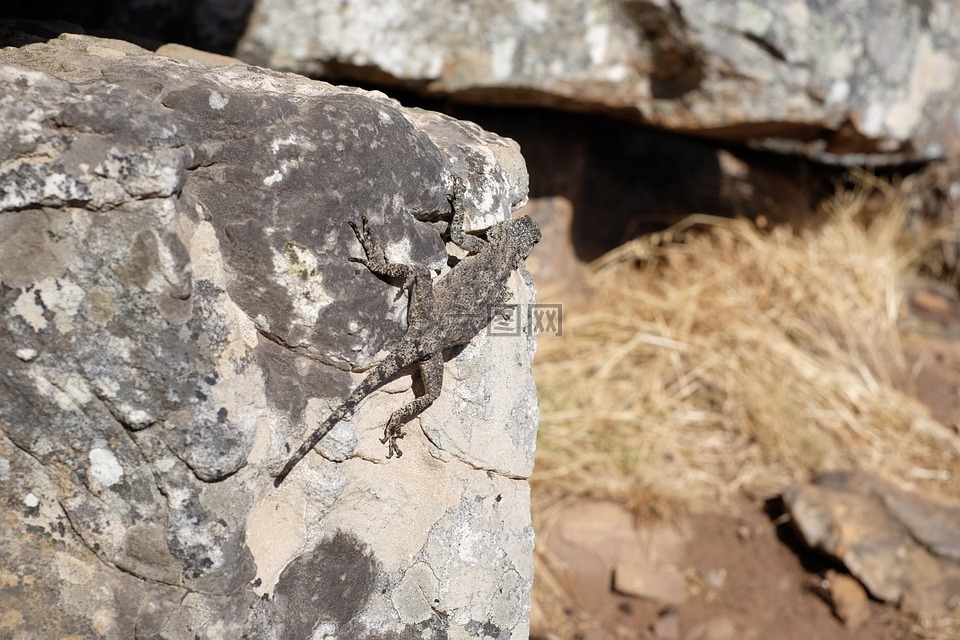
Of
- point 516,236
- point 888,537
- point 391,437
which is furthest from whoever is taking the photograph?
point 888,537

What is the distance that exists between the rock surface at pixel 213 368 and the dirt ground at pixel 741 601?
157 cm

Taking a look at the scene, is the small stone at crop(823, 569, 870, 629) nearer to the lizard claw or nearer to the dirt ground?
the dirt ground

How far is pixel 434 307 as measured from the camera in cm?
233

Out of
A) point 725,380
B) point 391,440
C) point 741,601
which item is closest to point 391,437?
point 391,440

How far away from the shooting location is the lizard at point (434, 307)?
2148mm

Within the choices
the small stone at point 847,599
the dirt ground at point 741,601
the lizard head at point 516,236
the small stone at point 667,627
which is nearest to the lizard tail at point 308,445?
the lizard head at point 516,236

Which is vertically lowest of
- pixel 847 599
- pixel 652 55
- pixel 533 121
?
pixel 847 599

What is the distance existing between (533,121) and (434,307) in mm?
3014

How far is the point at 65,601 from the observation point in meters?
1.91

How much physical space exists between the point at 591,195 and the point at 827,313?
164 centimetres

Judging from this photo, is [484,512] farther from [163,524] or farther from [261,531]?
[163,524]

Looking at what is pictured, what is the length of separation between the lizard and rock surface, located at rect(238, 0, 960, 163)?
1689 mm

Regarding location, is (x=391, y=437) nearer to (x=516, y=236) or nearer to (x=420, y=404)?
(x=420, y=404)

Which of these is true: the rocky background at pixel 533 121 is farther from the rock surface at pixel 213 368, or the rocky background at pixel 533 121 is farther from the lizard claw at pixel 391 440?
the lizard claw at pixel 391 440
